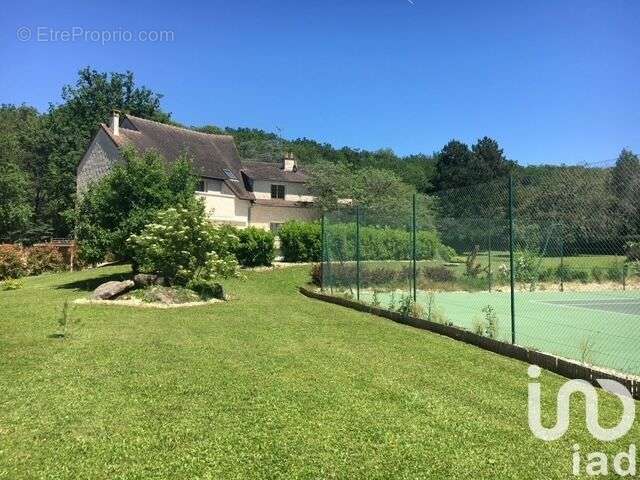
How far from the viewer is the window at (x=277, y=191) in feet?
147

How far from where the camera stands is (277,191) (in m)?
45.0

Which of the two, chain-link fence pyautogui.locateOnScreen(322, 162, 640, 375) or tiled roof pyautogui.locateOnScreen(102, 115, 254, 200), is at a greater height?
tiled roof pyautogui.locateOnScreen(102, 115, 254, 200)

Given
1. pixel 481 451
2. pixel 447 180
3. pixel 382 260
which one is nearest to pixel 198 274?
pixel 382 260

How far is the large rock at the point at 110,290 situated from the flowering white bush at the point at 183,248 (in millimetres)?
882

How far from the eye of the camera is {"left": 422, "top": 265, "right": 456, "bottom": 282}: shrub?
53.9 ft

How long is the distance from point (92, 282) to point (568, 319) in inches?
611

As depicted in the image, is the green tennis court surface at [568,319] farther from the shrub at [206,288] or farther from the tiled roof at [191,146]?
the tiled roof at [191,146]

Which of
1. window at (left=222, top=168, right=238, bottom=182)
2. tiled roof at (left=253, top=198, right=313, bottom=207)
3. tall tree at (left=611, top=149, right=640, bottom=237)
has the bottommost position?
tall tree at (left=611, top=149, right=640, bottom=237)

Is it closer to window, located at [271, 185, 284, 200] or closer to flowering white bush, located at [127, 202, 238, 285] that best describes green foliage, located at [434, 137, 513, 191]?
window, located at [271, 185, 284, 200]

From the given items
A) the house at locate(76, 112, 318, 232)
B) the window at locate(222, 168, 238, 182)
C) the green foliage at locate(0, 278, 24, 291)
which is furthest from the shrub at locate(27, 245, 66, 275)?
the window at locate(222, 168, 238, 182)

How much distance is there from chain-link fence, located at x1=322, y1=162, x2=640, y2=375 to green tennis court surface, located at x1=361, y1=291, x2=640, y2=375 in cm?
4

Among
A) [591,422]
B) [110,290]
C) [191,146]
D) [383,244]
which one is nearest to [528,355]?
[591,422]

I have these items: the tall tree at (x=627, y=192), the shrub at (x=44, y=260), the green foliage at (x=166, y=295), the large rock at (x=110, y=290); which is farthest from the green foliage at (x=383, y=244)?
the shrub at (x=44, y=260)

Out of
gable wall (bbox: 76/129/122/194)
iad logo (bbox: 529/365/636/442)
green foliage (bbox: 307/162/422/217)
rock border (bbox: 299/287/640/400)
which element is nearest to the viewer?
iad logo (bbox: 529/365/636/442)
